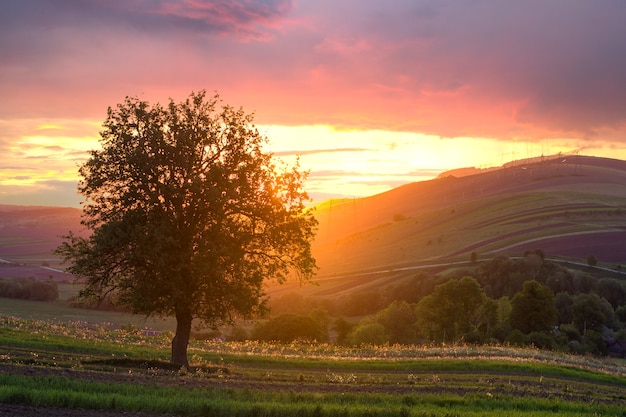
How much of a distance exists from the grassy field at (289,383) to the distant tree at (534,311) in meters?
35.9

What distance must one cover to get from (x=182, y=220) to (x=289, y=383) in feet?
31.6

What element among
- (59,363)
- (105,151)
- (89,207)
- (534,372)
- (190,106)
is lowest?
(534,372)

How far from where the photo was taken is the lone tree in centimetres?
2783

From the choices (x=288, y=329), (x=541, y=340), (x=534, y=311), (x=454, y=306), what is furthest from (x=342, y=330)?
(x=541, y=340)

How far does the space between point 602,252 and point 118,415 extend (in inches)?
6169

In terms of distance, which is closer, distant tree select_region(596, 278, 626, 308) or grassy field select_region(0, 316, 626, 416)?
grassy field select_region(0, 316, 626, 416)

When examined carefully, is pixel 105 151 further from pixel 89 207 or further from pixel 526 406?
pixel 526 406

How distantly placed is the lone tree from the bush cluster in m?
85.0

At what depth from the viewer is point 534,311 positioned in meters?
75.1

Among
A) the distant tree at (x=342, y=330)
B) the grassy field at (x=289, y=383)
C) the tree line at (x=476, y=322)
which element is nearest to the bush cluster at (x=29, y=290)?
the tree line at (x=476, y=322)

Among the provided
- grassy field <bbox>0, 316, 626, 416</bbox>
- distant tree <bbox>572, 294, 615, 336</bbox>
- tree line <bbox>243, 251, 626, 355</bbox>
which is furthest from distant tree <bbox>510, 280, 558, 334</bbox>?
grassy field <bbox>0, 316, 626, 416</bbox>

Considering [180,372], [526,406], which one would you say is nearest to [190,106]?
[180,372]

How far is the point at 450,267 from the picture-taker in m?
157

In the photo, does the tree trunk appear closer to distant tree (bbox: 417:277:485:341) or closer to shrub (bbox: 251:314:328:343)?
shrub (bbox: 251:314:328:343)
